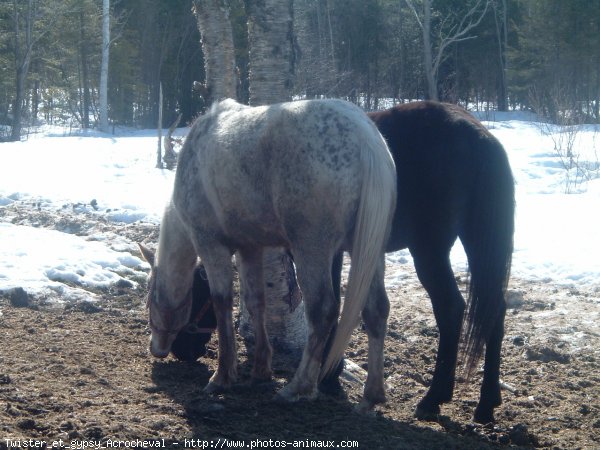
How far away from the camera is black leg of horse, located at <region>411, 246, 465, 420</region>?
174 inches

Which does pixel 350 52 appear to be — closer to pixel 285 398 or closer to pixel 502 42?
pixel 502 42

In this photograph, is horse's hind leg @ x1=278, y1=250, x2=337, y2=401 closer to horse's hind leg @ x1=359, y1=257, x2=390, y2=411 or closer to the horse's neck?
horse's hind leg @ x1=359, y1=257, x2=390, y2=411

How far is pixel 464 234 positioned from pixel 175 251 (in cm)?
Result: 199

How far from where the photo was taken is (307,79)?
71.6ft

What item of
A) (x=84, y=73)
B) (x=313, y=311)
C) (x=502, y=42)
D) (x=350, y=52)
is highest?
(x=502, y=42)

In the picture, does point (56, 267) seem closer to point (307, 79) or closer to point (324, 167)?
point (324, 167)

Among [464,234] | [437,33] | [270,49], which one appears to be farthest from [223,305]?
[437,33]

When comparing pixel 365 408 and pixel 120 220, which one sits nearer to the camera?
pixel 365 408

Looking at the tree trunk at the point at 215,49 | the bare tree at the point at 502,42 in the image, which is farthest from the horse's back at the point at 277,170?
the bare tree at the point at 502,42

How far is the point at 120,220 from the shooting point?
10.4 m

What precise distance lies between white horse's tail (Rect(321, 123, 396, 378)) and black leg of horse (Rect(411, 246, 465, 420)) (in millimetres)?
477

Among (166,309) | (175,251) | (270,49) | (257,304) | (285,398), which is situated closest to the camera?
(285,398)

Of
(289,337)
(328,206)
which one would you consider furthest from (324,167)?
(289,337)

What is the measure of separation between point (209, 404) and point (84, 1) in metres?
36.1
